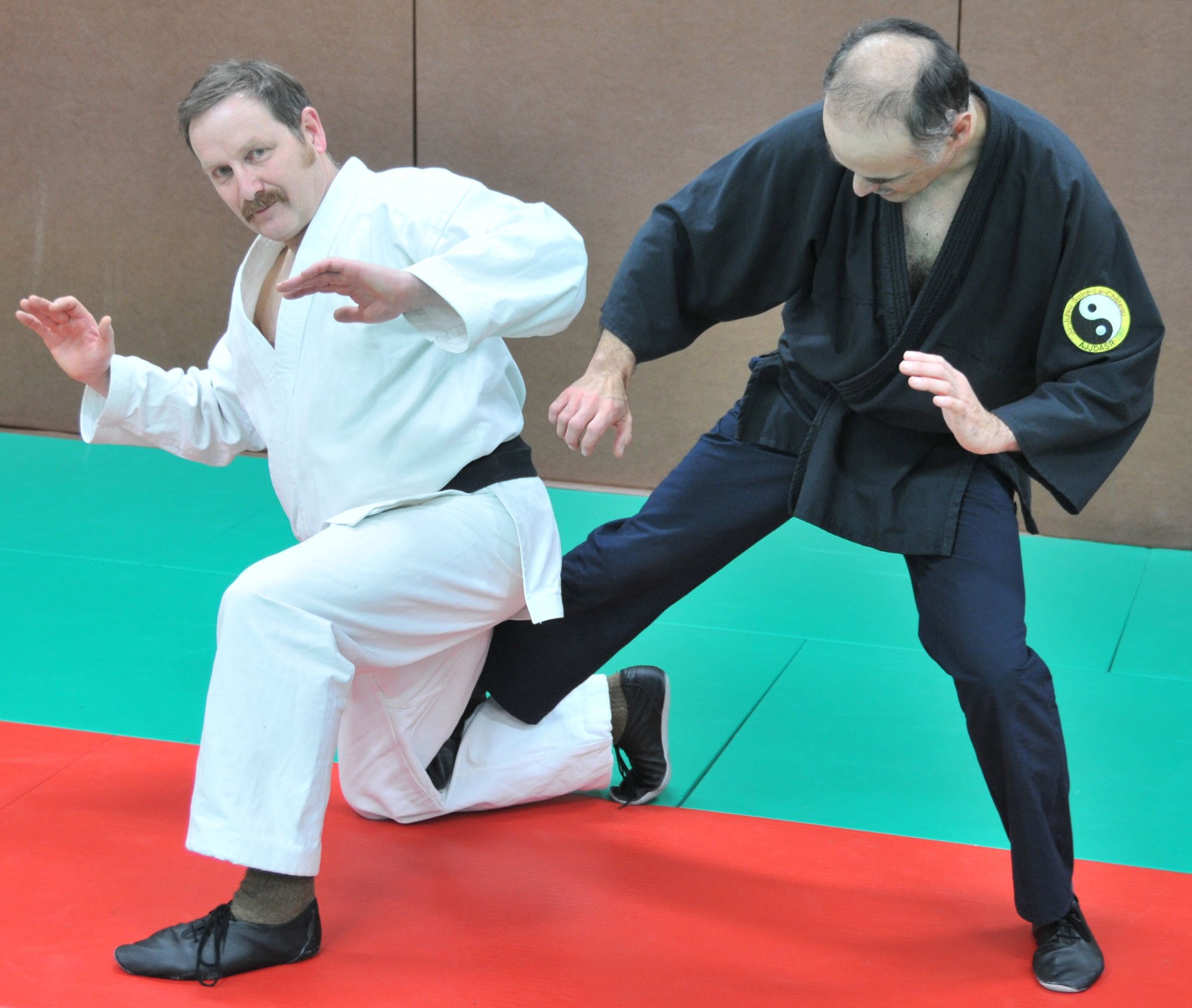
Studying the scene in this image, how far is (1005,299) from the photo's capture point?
74.9 inches

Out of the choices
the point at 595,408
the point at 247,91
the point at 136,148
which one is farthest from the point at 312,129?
the point at 136,148

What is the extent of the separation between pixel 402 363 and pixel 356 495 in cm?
22

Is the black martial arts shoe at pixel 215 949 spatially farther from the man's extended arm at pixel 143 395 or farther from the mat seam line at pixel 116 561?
the mat seam line at pixel 116 561

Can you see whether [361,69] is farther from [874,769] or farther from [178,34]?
[874,769]

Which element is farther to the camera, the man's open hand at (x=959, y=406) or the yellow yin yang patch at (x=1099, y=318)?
the yellow yin yang patch at (x=1099, y=318)

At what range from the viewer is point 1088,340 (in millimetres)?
1821

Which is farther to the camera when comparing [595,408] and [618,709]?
[618,709]

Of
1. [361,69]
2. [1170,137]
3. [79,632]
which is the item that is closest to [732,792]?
[79,632]

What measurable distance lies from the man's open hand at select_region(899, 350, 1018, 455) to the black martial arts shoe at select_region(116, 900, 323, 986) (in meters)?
1.13

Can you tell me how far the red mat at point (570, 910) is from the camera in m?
1.78

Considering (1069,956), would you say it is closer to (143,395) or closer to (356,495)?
(356,495)

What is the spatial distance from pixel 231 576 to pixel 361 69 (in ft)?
6.83

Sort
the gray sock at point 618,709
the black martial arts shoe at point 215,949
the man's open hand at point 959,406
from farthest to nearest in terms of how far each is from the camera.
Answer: the gray sock at point 618,709
the black martial arts shoe at point 215,949
the man's open hand at point 959,406

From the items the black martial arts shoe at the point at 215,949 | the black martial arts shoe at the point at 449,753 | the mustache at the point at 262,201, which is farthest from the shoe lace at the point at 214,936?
the mustache at the point at 262,201
